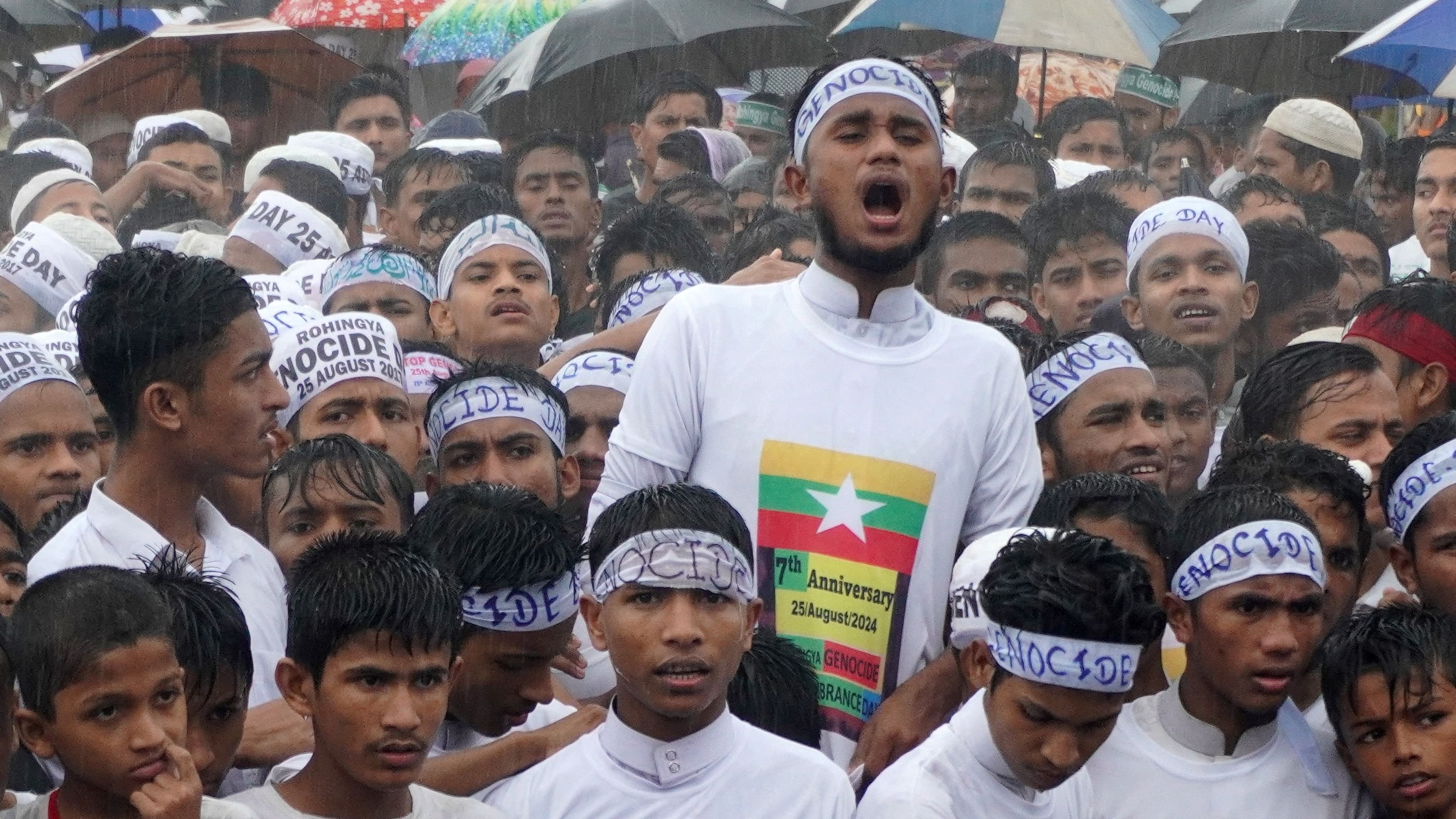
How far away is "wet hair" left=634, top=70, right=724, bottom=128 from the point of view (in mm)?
11508

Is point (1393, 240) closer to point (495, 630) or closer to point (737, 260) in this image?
point (737, 260)

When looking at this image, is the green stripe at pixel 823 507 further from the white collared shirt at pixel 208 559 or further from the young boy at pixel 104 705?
the young boy at pixel 104 705

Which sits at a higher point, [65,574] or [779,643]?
[65,574]

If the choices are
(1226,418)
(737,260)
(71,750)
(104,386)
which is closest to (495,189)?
(737,260)

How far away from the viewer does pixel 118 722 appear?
160 inches

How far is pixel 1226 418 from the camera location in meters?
7.66

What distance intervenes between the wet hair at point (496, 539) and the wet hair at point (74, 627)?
0.77 m

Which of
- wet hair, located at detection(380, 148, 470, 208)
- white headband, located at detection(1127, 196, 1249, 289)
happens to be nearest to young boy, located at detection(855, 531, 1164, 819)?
white headband, located at detection(1127, 196, 1249, 289)

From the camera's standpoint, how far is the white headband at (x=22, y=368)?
6.26 meters

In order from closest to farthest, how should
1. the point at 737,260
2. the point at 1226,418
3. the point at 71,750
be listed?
the point at 71,750, the point at 1226,418, the point at 737,260

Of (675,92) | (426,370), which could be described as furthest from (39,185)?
(426,370)

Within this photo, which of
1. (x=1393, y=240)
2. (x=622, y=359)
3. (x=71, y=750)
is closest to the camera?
(x=71, y=750)

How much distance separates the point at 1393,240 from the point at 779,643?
7.22 m

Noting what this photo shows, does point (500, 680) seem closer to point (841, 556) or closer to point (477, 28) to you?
point (841, 556)
